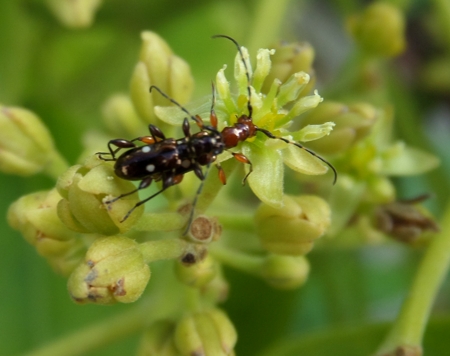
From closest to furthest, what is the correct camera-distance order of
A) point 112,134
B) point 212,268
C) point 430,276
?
point 212,268 < point 430,276 < point 112,134

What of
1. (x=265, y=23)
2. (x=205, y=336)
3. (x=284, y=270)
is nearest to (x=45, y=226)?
(x=205, y=336)

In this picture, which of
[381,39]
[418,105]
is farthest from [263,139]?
[418,105]

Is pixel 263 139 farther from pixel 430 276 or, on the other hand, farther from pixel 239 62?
pixel 430 276

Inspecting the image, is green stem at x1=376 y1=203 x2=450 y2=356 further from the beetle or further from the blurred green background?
the beetle

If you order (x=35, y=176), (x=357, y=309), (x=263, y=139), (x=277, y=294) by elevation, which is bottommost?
(x=357, y=309)

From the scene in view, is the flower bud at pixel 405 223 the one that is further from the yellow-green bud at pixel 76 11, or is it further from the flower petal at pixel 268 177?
the yellow-green bud at pixel 76 11

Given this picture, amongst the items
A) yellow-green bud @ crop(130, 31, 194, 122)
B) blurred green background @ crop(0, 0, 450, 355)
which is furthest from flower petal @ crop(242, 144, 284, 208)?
blurred green background @ crop(0, 0, 450, 355)
